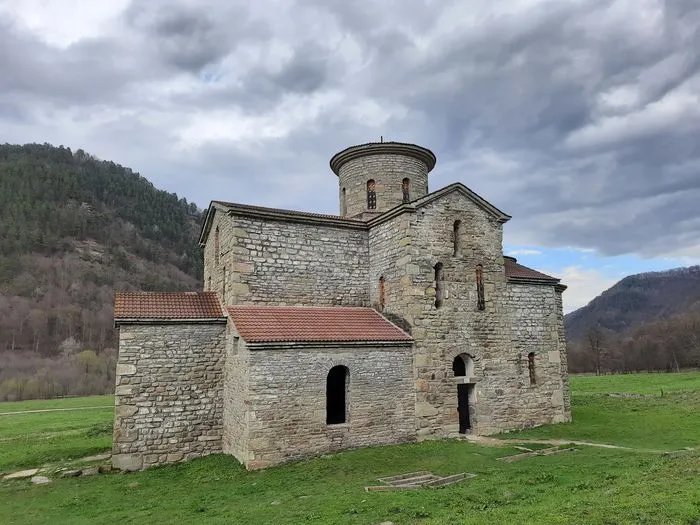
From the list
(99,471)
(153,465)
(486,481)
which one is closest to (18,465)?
(99,471)

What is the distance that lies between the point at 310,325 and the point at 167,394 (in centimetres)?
461

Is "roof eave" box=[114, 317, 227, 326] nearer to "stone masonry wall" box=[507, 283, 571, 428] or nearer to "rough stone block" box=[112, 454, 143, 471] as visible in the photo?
"rough stone block" box=[112, 454, 143, 471]

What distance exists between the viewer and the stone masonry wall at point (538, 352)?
17562 millimetres

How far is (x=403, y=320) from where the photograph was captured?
1614 centimetres

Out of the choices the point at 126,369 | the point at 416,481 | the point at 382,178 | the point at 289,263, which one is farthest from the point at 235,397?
the point at 382,178

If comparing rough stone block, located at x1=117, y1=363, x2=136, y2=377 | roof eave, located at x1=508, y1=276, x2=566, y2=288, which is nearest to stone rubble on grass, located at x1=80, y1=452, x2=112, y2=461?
rough stone block, located at x1=117, y1=363, x2=136, y2=377

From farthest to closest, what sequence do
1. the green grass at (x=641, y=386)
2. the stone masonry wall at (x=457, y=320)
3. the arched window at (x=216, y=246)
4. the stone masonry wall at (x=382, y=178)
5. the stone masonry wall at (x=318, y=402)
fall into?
the green grass at (x=641, y=386) → the stone masonry wall at (x=382, y=178) → the arched window at (x=216, y=246) → the stone masonry wall at (x=457, y=320) → the stone masonry wall at (x=318, y=402)

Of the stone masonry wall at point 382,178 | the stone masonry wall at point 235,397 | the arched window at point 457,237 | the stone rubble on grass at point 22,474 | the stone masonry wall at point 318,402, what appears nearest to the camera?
the stone masonry wall at point 318,402

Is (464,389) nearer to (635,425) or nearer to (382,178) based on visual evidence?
(635,425)

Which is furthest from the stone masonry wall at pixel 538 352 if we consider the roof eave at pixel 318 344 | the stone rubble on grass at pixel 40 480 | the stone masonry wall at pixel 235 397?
the stone rubble on grass at pixel 40 480

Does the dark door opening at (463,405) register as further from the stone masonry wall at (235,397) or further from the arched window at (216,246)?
the arched window at (216,246)

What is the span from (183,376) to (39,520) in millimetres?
5292

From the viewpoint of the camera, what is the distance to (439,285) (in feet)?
54.6

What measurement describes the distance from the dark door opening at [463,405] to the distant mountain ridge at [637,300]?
453 ft
